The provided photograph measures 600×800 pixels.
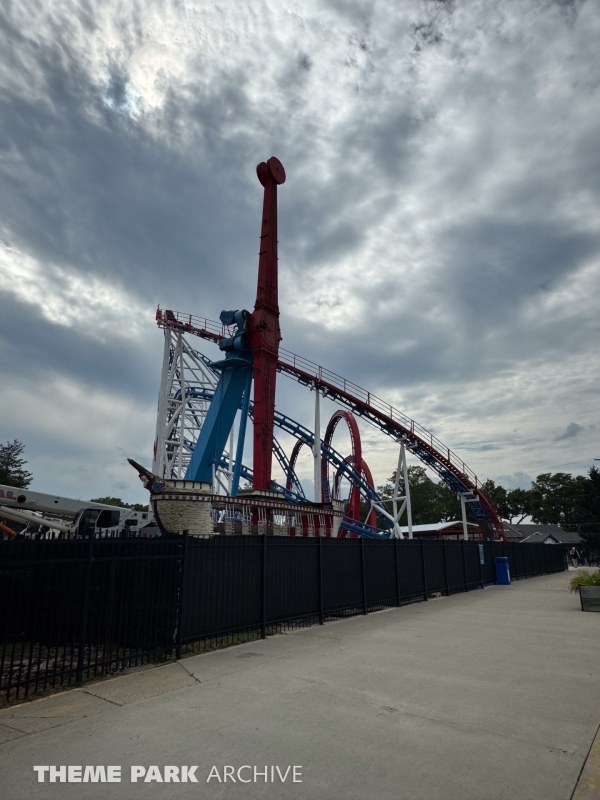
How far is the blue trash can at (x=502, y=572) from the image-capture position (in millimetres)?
21781

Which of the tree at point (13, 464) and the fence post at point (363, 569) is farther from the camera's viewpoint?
the tree at point (13, 464)

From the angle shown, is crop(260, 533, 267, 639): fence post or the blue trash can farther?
the blue trash can

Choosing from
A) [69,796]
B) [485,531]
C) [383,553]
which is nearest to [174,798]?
[69,796]

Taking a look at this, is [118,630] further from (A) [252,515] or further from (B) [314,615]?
(A) [252,515]

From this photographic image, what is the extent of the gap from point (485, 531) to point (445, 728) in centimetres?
3666

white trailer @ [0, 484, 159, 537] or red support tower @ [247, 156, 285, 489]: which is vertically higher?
red support tower @ [247, 156, 285, 489]

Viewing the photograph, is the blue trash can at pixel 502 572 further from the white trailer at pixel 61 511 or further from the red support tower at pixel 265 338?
the white trailer at pixel 61 511

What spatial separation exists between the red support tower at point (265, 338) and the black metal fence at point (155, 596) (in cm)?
1167

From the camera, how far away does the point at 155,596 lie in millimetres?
7578

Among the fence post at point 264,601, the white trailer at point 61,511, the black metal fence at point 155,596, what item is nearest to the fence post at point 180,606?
the black metal fence at point 155,596

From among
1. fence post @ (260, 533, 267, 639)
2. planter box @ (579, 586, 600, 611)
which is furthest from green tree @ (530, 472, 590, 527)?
fence post @ (260, 533, 267, 639)

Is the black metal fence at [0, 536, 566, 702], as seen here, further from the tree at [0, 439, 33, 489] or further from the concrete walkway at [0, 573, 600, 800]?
the tree at [0, 439, 33, 489]

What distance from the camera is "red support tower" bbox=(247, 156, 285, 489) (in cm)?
2459

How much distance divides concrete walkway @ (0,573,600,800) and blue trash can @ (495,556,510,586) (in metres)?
14.3
